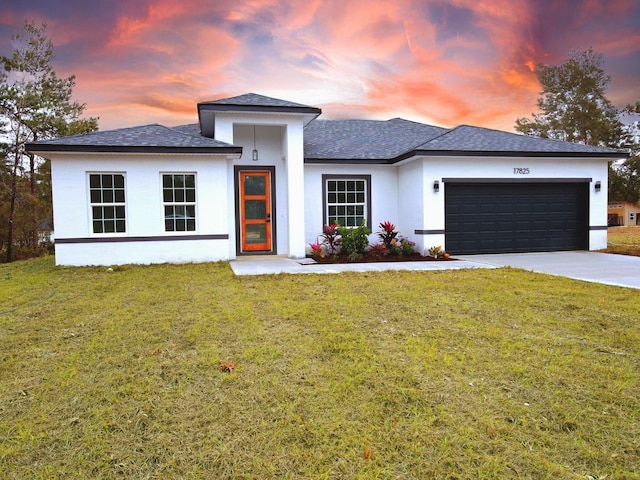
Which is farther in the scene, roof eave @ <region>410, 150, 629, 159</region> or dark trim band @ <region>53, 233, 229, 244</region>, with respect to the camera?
roof eave @ <region>410, 150, 629, 159</region>

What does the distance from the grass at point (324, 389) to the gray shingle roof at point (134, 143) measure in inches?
206

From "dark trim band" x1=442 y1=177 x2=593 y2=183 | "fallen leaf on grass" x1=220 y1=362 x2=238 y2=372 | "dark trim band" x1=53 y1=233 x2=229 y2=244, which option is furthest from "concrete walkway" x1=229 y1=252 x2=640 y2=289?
"fallen leaf on grass" x1=220 y1=362 x2=238 y2=372

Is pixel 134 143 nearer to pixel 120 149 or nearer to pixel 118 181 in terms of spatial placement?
pixel 120 149

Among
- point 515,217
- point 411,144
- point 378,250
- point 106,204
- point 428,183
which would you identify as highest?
point 411,144

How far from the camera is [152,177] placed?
34.6ft

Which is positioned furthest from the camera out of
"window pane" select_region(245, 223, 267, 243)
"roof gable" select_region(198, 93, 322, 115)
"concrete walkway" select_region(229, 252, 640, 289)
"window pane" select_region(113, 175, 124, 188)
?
"window pane" select_region(245, 223, 267, 243)

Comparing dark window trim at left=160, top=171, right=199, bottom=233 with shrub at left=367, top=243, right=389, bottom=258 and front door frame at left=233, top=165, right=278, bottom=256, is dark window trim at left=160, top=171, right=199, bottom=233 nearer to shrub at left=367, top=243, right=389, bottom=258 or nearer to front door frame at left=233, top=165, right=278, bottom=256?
front door frame at left=233, top=165, right=278, bottom=256

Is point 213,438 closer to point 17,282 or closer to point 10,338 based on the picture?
point 10,338

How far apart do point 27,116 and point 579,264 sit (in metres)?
26.5

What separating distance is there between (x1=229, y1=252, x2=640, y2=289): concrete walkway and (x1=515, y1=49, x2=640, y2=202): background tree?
2772cm

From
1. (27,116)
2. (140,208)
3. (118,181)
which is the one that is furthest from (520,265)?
(27,116)

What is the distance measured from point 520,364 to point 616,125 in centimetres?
3922

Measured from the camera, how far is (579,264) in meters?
9.87

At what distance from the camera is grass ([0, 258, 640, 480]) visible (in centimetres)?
224
